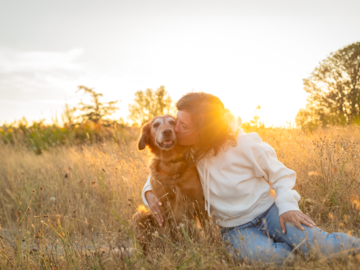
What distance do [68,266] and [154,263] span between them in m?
0.67

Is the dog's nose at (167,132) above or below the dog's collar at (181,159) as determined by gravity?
above

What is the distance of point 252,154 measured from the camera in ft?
7.13

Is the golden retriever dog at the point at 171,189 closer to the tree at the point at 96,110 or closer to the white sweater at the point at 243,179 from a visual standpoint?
the white sweater at the point at 243,179

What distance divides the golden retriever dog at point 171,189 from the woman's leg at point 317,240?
647 mm

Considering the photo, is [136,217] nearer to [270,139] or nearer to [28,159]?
[270,139]

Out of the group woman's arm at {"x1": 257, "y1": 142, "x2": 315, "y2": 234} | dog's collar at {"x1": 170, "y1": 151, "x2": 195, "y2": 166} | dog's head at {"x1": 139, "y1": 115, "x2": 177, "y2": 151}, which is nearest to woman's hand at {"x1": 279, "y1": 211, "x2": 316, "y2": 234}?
woman's arm at {"x1": 257, "y1": 142, "x2": 315, "y2": 234}

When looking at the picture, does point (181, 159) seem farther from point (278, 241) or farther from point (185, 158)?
point (278, 241)

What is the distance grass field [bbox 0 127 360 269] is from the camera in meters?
1.86

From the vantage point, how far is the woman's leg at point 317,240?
168 centimetres


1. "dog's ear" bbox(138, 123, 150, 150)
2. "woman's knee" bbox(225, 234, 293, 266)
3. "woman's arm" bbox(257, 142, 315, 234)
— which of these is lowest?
"woman's knee" bbox(225, 234, 293, 266)

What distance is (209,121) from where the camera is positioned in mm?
2287

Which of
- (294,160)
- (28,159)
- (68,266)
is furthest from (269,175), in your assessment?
(28,159)

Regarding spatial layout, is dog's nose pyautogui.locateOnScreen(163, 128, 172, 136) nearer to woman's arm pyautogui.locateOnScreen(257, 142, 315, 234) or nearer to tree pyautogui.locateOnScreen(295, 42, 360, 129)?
woman's arm pyautogui.locateOnScreen(257, 142, 315, 234)

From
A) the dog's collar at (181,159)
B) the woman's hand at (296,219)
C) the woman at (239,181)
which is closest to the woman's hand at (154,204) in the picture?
the woman at (239,181)
